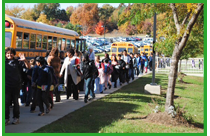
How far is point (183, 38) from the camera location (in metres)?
7.82

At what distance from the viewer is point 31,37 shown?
15305mm

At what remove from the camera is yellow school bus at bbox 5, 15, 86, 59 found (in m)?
13.8

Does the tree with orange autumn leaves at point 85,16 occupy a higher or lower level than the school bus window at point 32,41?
higher

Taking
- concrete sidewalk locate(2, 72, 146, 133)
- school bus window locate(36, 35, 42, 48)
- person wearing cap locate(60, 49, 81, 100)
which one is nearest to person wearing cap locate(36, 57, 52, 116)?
concrete sidewalk locate(2, 72, 146, 133)

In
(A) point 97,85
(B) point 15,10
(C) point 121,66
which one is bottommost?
(A) point 97,85

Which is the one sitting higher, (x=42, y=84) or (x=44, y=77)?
(x=44, y=77)

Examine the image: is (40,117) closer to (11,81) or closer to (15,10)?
(11,81)

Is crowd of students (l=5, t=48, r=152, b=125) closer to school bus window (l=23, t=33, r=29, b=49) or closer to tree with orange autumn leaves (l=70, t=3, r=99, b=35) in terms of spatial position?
school bus window (l=23, t=33, r=29, b=49)

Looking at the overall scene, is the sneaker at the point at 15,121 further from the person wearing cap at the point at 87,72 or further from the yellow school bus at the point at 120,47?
the yellow school bus at the point at 120,47

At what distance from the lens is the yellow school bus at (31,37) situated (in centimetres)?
1379

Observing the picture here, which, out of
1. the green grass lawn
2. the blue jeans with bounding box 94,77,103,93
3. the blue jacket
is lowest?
the green grass lawn

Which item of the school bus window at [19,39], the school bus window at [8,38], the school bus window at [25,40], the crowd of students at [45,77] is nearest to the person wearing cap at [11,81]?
the crowd of students at [45,77]

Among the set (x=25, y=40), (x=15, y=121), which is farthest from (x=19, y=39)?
(x=15, y=121)

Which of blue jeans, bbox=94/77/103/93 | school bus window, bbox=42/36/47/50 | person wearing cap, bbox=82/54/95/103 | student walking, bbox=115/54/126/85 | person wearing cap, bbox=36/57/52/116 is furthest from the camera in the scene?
school bus window, bbox=42/36/47/50
